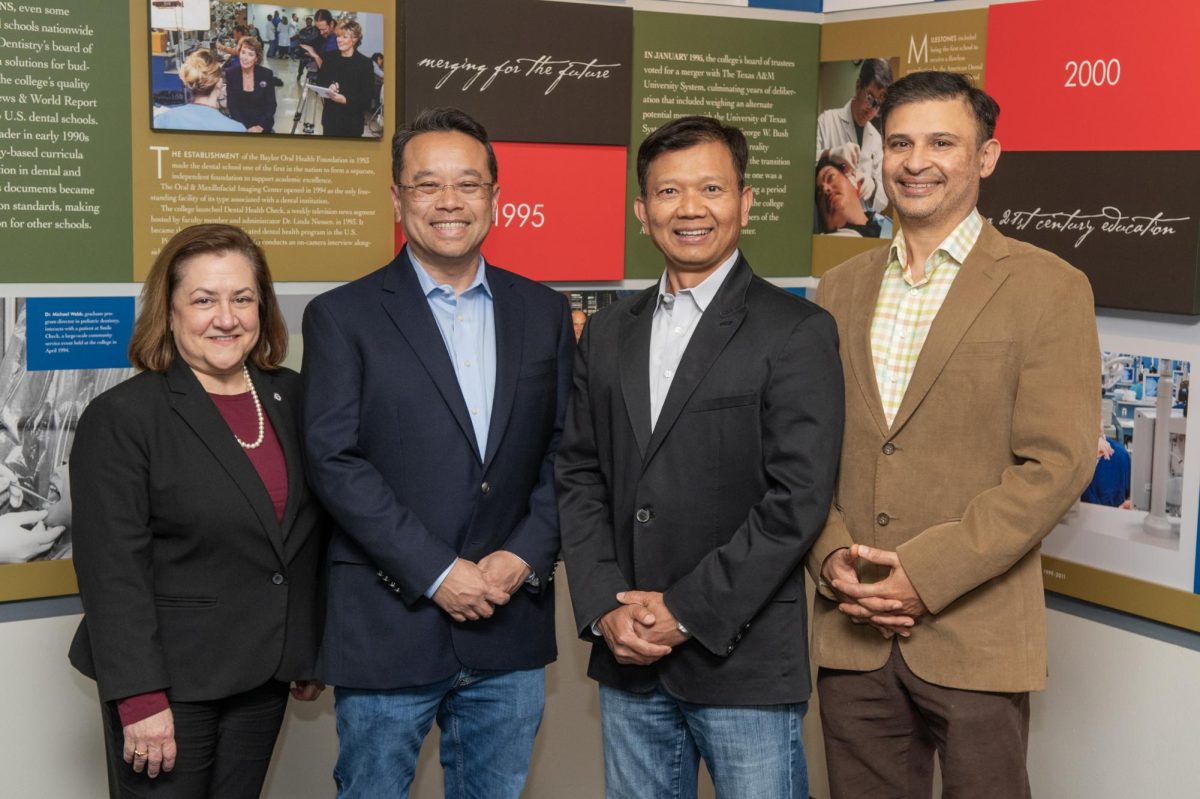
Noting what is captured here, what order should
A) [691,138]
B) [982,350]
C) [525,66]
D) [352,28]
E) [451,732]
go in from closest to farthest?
[982,350] < [691,138] < [451,732] < [352,28] < [525,66]

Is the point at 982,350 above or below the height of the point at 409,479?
above

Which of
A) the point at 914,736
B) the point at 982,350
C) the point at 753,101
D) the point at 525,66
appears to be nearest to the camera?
the point at 982,350

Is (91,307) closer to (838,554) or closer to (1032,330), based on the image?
(838,554)

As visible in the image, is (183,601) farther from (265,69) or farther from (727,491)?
(265,69)

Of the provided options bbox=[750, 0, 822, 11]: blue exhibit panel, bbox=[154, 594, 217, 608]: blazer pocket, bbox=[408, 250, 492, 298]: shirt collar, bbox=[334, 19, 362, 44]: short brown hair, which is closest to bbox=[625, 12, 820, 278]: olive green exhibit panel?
bbox=[750, 0, 822, 11]: blue exhibit panel

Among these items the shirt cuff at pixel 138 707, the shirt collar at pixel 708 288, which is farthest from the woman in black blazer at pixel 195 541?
the shirt collar at pixel 708 288

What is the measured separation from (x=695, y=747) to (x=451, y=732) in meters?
0.55

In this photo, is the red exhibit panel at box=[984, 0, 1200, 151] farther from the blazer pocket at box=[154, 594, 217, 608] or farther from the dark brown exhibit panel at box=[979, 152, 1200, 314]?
the blazer pocket at box=[154, 594, 217, 608]

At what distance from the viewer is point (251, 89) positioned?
3.01 meters

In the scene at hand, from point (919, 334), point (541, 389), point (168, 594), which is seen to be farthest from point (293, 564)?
point (919, 334)

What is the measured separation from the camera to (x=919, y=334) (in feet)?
7.77

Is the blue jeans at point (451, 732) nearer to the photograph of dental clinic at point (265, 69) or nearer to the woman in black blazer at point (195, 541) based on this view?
the woman in black blazer at point (195, 541)

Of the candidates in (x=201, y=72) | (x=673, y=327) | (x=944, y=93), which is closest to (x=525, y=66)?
(x=201, y=72)

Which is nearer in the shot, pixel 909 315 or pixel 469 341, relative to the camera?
pixel 909 315
